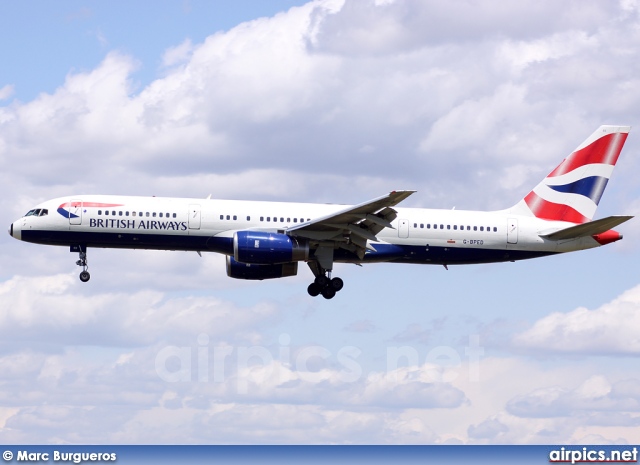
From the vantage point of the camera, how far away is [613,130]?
5744cm

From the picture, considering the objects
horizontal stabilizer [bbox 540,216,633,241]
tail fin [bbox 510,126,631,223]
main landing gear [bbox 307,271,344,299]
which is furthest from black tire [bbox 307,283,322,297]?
horizontal stabilizer [bbox 540,216,633,241]

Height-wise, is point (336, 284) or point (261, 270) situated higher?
point (261, 270)

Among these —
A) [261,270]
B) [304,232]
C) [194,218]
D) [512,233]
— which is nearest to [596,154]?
[512,233]

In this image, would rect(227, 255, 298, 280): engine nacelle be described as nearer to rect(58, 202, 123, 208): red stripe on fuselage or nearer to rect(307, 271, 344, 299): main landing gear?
rect(307, 271, 344, 299): main landing gear

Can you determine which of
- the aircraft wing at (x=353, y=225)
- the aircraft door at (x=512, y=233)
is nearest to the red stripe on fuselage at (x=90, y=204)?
the aircraft wing at (x=353, y=225)

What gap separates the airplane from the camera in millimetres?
48188

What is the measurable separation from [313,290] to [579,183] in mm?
17081

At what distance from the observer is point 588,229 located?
50656 millimetres

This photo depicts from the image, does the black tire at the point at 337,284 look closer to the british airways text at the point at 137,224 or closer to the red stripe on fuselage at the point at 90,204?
the british airways text at the point at 137,224

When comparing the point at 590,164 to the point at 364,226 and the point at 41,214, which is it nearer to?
the point at 364,226

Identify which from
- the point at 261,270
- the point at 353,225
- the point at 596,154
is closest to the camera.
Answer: the point at 353,225

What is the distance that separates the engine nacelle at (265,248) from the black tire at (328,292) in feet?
12.5

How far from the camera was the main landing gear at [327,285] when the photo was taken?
51.7 metres

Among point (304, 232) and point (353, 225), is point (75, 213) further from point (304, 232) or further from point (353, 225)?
point (353, 225)
